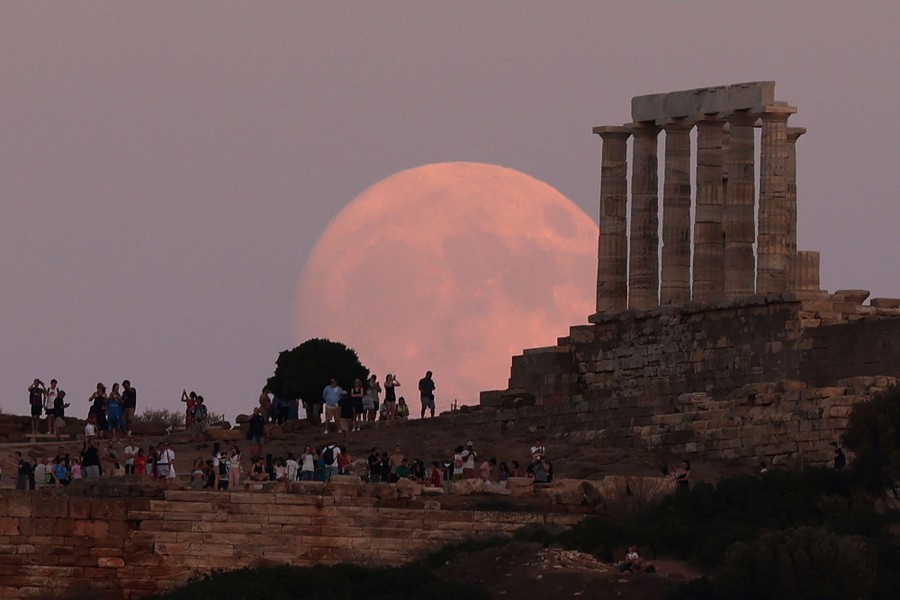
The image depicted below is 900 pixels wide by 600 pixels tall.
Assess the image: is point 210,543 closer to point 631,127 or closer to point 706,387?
point 706,387

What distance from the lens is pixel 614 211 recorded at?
83250mm

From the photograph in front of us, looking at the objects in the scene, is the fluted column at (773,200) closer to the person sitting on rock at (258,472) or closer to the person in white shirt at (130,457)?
the person sitting on rock at (258,472)

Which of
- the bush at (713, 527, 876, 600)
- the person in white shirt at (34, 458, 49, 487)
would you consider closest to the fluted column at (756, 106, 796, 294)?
the person in white shirt at (34, 458, 49, 487)

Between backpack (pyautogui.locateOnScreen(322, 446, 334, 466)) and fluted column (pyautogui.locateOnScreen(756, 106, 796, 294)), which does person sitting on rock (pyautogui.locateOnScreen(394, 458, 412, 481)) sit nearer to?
backpack (pyautogui.locateOnScreen(322, 446, 334, 466))

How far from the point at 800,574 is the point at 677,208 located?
869 inches

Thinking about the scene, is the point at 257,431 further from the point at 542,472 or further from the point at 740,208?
the point at 740,208

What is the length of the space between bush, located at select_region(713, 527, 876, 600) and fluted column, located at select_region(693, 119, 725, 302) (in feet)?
64.6

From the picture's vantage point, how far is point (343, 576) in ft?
209

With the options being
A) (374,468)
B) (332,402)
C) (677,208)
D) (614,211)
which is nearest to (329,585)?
(374,468)

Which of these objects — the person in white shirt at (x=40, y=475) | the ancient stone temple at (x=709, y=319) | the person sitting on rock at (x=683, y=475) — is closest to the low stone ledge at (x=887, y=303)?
the ancient stone temple at (x=709, y=319)

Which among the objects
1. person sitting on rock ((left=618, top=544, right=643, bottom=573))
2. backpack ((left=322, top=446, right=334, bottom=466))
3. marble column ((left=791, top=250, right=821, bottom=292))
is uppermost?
marble column ((left=791, top=250, right=821, bottom=292))

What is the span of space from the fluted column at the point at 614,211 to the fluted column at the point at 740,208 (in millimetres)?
3261

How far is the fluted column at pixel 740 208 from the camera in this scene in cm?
8019

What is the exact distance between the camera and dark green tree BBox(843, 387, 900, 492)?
218 ft
